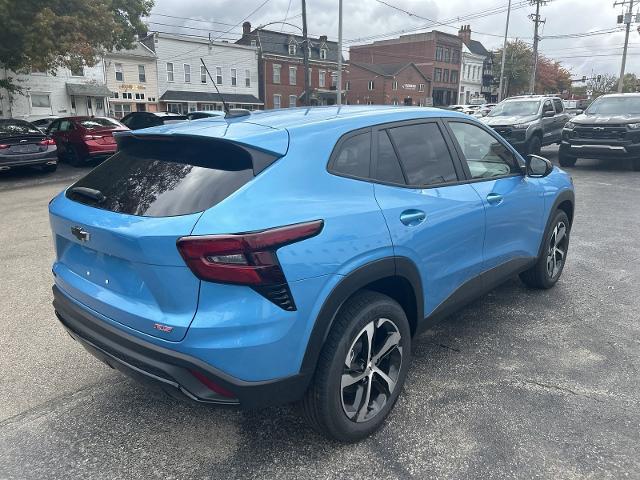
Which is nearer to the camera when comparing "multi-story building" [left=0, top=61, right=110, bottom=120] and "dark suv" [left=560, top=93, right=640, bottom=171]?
"dark suv" [left=560, top=93, right=640, bottom=171]

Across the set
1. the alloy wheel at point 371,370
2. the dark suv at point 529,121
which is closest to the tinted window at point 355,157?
the alloy wheel at point 371,370

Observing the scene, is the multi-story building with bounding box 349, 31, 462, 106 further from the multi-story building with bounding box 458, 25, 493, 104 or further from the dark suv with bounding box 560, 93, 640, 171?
the dark suv with bounding box 560, 93, 640, 171

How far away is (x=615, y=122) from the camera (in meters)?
11.6

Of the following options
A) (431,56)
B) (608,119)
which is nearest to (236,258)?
(608,119)

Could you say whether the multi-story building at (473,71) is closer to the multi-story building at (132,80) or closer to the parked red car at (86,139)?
the multi-story building at (132,80)

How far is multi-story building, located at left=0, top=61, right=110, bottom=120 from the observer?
30.2 meters

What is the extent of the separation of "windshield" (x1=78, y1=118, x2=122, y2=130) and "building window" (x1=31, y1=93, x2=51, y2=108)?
20897mm

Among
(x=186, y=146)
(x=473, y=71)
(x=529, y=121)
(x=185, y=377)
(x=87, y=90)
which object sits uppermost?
(x=473, y=71)

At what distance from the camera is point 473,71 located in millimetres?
72875

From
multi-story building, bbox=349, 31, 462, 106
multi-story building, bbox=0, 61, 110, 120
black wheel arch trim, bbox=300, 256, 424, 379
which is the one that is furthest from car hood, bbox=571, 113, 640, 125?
multi-story building, bbox=349, 31, 462, 106

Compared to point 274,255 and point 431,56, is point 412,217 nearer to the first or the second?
point 274,255

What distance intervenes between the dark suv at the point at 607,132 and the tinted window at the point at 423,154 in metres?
10.6

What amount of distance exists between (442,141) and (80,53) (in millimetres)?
14415

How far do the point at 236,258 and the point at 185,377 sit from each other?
56 centimetres
